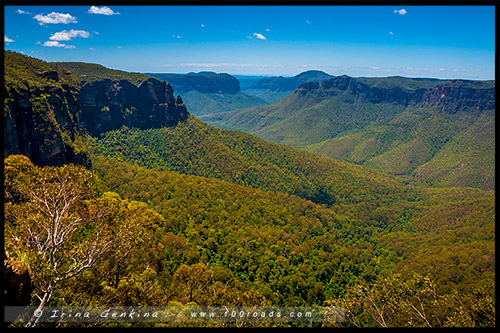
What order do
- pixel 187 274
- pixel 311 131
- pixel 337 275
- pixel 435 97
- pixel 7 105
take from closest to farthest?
1. pixel 187 274
2. pixel 7 105
3. pixel 337 275
4. pixel 435 97
5. pixel 311 131

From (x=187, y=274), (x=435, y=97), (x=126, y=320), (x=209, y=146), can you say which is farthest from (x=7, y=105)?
(x=435, y=97)

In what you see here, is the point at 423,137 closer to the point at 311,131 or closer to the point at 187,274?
the point at 311,131

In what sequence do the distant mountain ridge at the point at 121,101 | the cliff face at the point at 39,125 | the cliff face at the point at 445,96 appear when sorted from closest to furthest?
the cliff face at the point at 39,125
the distant mountain ridge at the point at 121,101
the cliff face at the point at 445,96

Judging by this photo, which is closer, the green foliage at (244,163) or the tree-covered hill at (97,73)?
the green foliage at (244,163)

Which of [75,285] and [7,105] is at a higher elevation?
[7,105]

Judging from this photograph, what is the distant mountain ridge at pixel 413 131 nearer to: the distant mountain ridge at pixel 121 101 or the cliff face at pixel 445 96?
the cliff face at pixel 445 96

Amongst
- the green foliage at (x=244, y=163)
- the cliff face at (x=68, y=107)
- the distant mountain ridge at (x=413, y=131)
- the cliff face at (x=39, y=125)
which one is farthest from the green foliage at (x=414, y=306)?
the distant mountain ridge at (x=413, y=131)

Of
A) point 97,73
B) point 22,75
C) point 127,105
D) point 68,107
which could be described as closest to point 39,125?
point 22,75

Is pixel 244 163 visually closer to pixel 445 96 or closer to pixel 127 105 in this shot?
pixel 127 105
